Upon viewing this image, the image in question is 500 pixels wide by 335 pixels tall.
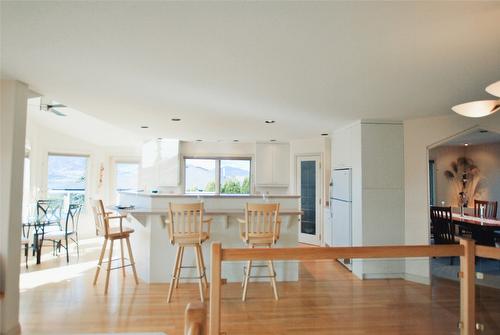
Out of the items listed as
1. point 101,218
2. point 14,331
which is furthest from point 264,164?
point 14,331

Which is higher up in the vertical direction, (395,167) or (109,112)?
(109,112)

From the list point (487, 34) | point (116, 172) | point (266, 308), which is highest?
point (487, 34)

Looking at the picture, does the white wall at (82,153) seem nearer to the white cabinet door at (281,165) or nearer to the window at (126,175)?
the window at (126,175)

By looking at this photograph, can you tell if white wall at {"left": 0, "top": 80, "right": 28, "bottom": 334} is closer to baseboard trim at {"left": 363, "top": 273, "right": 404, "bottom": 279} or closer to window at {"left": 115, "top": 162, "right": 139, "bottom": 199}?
baseboard trim at {"left": 363, "top": 273, "right": 404, "bottom": 279}

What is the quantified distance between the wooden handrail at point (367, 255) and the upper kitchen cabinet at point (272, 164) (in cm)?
489

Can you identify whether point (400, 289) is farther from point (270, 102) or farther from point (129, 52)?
point (129, 52)

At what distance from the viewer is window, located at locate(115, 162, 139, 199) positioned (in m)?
7.27

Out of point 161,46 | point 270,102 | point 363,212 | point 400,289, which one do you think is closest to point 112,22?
point 161,46

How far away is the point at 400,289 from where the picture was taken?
3.75 meters

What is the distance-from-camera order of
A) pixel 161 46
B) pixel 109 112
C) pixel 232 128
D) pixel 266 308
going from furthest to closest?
pixel 232 128
pixel 109 112
pixel 266 308
pixel 161 46

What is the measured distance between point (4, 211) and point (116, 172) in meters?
4.82

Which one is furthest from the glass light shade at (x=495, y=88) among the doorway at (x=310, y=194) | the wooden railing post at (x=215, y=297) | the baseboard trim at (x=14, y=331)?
the doorway at (x=310, y=194)

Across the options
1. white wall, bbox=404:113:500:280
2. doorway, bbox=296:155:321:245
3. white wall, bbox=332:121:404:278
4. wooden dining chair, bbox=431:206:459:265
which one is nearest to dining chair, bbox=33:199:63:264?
doorway, bbox=296:155:321:245

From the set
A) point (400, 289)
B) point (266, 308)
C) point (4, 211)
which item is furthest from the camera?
point (400, 289)
